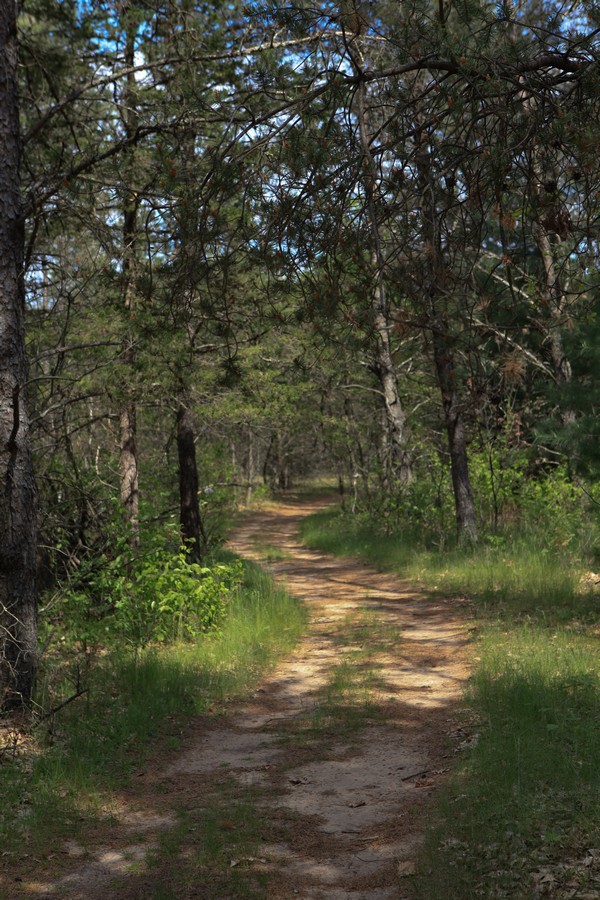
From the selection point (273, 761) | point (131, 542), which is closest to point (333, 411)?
point (131, 542)

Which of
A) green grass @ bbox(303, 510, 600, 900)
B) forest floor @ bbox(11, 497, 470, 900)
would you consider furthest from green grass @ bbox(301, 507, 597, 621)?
forest floor @ bbox(11, 497, 470, 900)

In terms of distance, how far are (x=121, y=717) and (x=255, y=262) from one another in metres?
3.86

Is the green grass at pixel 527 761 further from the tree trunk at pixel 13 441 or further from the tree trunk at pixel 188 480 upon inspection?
the tree trunk at pixel 188 480

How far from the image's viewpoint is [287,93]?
18.3 feet

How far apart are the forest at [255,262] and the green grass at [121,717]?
0.33 metres

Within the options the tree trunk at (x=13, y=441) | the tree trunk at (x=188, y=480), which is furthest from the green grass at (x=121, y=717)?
the tree trunk at (x=188, y=480)

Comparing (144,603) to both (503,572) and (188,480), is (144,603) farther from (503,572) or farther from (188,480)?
(503,572)

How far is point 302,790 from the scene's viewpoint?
18.3 feet

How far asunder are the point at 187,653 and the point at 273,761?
2655 mm

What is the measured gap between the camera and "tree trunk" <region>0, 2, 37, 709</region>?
21.0 ft

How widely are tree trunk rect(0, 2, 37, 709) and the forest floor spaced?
1369mm

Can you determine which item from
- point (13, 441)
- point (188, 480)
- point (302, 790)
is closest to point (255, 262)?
point (13, 441)

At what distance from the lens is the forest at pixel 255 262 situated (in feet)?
16.1

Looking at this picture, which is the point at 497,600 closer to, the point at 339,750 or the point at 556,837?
the point at 339,750
